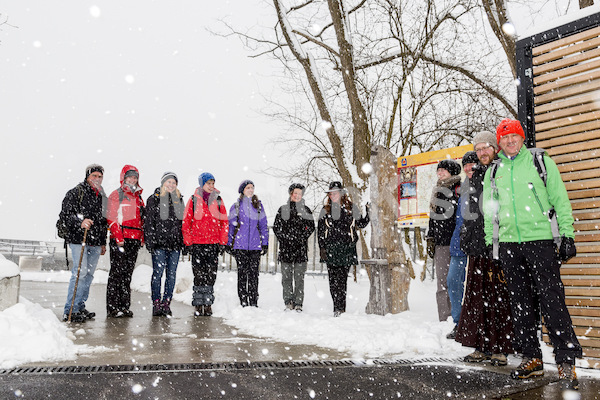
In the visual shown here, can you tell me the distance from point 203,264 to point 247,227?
86 cm

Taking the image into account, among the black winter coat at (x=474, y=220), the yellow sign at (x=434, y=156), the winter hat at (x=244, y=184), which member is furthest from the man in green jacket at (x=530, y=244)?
the winter hat at (x=244, y=184)

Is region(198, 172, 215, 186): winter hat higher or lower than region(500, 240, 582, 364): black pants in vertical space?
higher

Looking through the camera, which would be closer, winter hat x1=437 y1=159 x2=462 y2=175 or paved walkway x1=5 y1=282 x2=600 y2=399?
paved walkway x1=5 y1=282 x2=600 y2=399

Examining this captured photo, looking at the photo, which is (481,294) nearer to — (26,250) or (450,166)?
(450,166)

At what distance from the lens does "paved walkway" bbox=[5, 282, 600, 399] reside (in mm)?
2961

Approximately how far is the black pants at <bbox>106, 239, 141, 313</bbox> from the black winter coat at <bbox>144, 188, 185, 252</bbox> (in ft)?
1.18

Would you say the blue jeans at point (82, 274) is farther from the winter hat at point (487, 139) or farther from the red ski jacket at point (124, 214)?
the winter hat at point (487, 139)

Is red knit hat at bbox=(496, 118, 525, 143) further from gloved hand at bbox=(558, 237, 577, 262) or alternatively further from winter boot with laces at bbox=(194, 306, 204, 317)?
winter boot with laces at bbox=(194, 306, 204, 317)

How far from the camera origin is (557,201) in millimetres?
3658

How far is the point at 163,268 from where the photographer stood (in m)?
6.83

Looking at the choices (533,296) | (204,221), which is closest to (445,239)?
(533,296)

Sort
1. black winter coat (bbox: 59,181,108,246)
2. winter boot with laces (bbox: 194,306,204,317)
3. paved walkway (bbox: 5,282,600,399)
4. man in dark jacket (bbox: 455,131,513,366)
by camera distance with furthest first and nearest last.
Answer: winter boot with laces (bbox: 194,306,204,317), black winter coat (bbox: 59,181,108,246), man in dark jacket (bbox: 455,131,513,366), paved walkway (bbox: 5,282,600,399)

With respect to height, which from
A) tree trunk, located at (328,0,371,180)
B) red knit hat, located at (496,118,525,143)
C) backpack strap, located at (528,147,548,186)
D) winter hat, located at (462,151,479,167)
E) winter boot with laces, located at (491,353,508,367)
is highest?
tree trunk, located at (328,0,371,180)

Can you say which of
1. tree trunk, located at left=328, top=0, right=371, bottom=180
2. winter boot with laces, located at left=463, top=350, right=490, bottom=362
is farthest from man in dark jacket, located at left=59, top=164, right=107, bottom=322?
tree trunk, located at left=328, top=0, right=371, bottom=180
